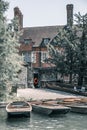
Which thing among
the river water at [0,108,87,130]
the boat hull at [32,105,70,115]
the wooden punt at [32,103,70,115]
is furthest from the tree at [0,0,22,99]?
the boat hull at [32,105,70,115]

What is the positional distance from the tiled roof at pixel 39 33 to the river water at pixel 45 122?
33232 millimetres

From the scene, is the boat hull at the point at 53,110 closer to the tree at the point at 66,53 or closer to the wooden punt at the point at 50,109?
the wooden punt at the point at 50,109

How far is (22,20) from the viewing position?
230ft

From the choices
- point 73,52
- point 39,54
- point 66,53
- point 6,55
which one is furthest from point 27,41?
point 6,55

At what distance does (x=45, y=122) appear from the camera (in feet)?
98.2

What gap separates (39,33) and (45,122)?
131 ft

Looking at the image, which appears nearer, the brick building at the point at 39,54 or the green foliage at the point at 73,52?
the green foliage at the point at 73,52

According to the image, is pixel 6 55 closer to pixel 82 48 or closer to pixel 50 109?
pixel 50 109

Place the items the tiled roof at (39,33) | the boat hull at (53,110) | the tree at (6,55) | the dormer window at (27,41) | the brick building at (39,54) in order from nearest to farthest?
the boat hull at (53,110) → the tree at (6,55) → the brick building at (39,54) → the dormer window at (27,41) → the tiled roof at (39,33)

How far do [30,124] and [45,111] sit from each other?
5.35 metres

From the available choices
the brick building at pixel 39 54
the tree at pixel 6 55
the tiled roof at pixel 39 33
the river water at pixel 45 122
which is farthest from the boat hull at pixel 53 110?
the tiled roof at pixel 39 33

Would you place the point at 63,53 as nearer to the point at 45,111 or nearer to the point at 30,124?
the point at 45,111

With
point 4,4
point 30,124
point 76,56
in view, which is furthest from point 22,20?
point 30,124

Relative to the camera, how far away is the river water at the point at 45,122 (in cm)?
2750
